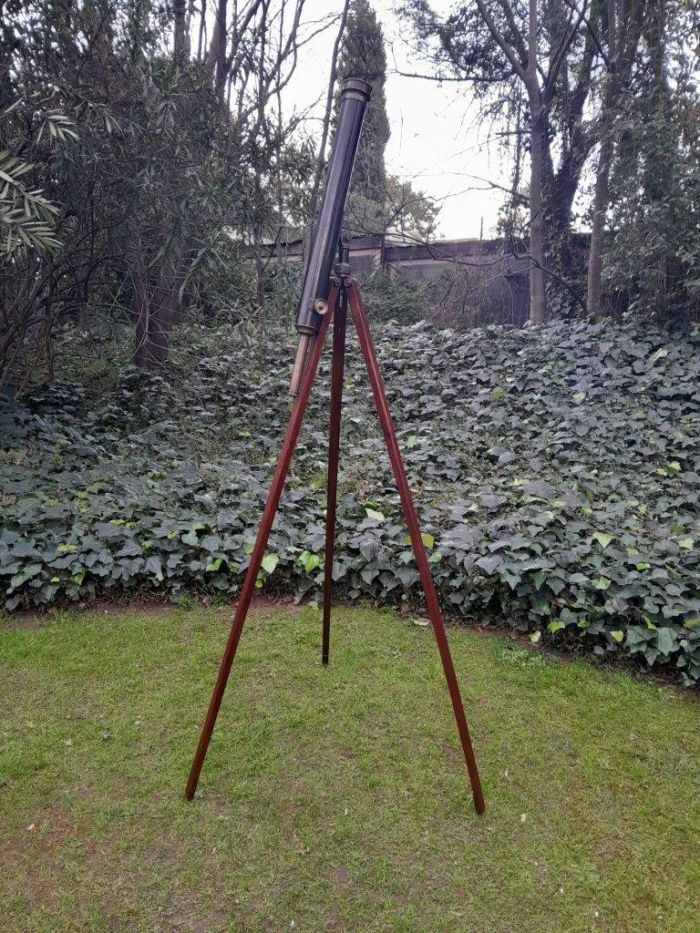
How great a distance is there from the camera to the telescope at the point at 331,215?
1599 mm

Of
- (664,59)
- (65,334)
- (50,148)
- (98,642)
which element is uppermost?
(664,59)

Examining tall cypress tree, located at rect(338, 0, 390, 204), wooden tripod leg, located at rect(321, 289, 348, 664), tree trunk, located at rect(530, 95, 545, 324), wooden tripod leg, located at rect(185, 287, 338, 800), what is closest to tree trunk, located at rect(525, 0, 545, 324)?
tree trunk, located at rect(530, 95, 545, 324)

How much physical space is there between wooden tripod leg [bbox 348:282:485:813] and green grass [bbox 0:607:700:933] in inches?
10.2

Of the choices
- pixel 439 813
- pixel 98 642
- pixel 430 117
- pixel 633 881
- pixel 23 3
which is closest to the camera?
pixel 633 881

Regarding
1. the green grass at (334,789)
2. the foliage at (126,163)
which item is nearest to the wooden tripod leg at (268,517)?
the green grass at (334,789)

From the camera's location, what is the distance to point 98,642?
2.59 metres

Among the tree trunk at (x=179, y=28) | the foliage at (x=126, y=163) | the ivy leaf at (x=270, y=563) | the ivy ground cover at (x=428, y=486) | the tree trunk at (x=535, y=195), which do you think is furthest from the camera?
the tree trunk at (x=535, y=195)

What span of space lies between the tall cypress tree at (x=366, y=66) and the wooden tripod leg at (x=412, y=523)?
7770mm

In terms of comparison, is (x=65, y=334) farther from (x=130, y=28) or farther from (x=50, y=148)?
(x=130, y=28)

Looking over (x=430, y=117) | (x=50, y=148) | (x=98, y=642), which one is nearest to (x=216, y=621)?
(x=98, y=642)

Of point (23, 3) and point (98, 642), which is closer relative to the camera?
point (98, 642)

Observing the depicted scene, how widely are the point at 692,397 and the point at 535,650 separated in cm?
333

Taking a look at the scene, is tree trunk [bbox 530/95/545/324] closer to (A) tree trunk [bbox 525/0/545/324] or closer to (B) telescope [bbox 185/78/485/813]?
(A) tree trunk [bbox 525/0/545/324]

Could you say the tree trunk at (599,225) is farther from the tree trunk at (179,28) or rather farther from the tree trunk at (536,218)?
the tree trunk at (179,28)
